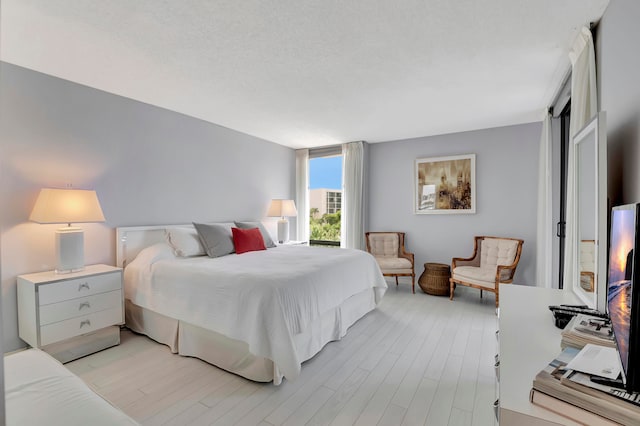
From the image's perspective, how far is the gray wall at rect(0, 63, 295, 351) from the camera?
8.66 feet

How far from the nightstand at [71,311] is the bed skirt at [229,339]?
0.27m

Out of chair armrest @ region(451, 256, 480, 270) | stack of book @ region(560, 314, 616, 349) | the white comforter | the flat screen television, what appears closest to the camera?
the flat screen television

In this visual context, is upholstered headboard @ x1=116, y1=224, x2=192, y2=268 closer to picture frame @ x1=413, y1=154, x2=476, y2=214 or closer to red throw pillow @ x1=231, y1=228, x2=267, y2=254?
red throw pillow @ x1=231, y1=228, x2=267, y2=254

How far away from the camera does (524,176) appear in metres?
4.30

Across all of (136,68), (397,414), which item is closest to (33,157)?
(136,68)

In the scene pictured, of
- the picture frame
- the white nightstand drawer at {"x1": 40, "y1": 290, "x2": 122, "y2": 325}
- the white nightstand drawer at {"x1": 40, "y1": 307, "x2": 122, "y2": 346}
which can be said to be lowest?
the white nightstand drawer at {"x1": 40, "y1": 307, "x2": 122, "y2": 346}

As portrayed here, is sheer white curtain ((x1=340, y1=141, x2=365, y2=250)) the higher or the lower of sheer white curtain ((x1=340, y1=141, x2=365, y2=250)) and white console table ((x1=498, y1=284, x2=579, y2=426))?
the higher

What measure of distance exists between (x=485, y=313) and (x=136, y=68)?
4.42 meters

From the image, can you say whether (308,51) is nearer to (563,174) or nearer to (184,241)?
(184,241)

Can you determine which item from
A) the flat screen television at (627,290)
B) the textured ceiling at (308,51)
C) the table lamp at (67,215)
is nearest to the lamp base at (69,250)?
the table lamp at (67,215)

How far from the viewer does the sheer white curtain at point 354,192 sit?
5352 millimetres

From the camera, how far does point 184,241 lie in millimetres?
3439

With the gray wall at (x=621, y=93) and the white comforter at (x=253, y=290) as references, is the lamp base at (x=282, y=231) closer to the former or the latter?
the white comforter at (x=253, y=290)

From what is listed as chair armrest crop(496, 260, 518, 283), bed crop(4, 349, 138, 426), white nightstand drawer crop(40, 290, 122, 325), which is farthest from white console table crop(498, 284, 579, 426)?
white nightstand drawer crop(40, 290, 122, 325)
